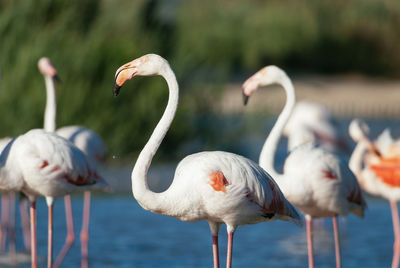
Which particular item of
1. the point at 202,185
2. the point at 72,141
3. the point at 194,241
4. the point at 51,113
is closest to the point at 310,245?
the point at 202,185

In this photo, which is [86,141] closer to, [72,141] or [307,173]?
[72,141]

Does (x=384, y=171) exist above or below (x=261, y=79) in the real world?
below

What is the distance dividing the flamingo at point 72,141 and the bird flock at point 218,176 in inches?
0.5

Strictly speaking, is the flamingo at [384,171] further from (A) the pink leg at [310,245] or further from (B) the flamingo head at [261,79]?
(B) the flamingo head at [261,79]

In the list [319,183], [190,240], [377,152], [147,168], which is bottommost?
[190,240]

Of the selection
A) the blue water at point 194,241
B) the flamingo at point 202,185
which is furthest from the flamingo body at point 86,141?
the flamingo at point 202,185

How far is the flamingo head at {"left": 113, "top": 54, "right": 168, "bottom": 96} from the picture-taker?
16.3 ft

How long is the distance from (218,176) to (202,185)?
0.12 metres

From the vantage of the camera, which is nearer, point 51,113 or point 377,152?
point 51,113

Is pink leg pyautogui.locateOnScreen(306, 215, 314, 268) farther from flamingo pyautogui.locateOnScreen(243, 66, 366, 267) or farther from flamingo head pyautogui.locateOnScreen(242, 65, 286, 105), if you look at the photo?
flamingo head pyautogui.locateOnScreen(242, 65, 286, 105)

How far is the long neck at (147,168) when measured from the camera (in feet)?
16.3

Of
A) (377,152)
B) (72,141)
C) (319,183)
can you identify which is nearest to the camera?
(319,183)

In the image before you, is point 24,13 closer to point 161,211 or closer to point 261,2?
point 161,211

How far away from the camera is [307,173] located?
652 centimetres
